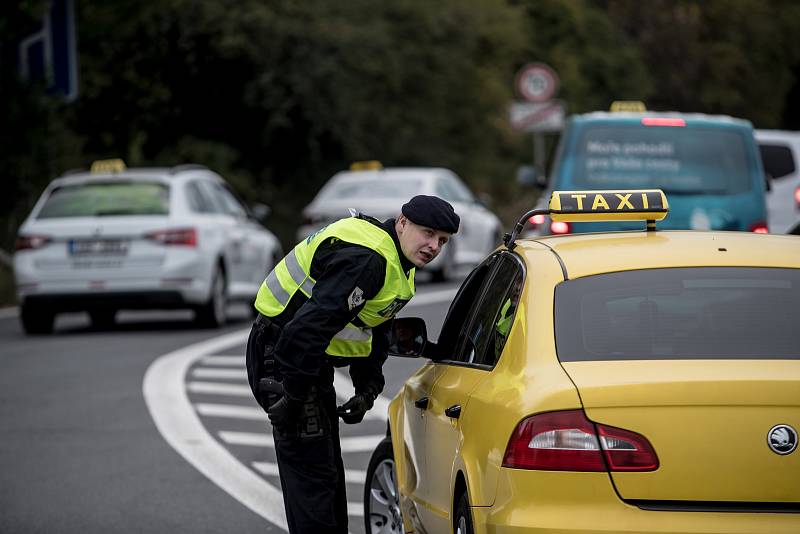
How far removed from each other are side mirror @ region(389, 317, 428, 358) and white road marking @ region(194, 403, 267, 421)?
5467mm

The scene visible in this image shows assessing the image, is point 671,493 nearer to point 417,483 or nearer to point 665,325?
point 665,325

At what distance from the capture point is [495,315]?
5.82 metres

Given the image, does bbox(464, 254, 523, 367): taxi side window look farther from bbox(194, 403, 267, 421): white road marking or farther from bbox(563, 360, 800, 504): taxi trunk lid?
bbox(194, 403, 267, 421): white road marking

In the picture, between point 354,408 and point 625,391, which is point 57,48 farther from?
point 625,391

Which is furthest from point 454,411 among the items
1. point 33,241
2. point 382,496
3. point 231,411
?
point 33,241

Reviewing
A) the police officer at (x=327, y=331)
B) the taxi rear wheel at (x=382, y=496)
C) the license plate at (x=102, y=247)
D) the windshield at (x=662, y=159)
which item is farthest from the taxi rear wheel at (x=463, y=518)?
the license plate at (x=102, y=247)

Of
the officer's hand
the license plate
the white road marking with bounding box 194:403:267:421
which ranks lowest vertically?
the white road marking with bounding box 194:403:267:421

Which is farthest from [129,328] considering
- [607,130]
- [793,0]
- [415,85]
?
[793,0]

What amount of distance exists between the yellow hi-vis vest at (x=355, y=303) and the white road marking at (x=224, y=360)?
8.43m

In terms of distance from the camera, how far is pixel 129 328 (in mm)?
18828

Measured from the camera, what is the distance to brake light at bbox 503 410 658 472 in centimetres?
484

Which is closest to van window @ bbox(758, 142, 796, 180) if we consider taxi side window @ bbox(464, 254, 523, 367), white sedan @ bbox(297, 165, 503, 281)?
white sedan @ bbox(297, 165, 503, 281)

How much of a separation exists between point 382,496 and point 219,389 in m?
6.53

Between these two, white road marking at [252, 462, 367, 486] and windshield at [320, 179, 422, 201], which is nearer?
white road marking at [252, 462, 367, 486]
